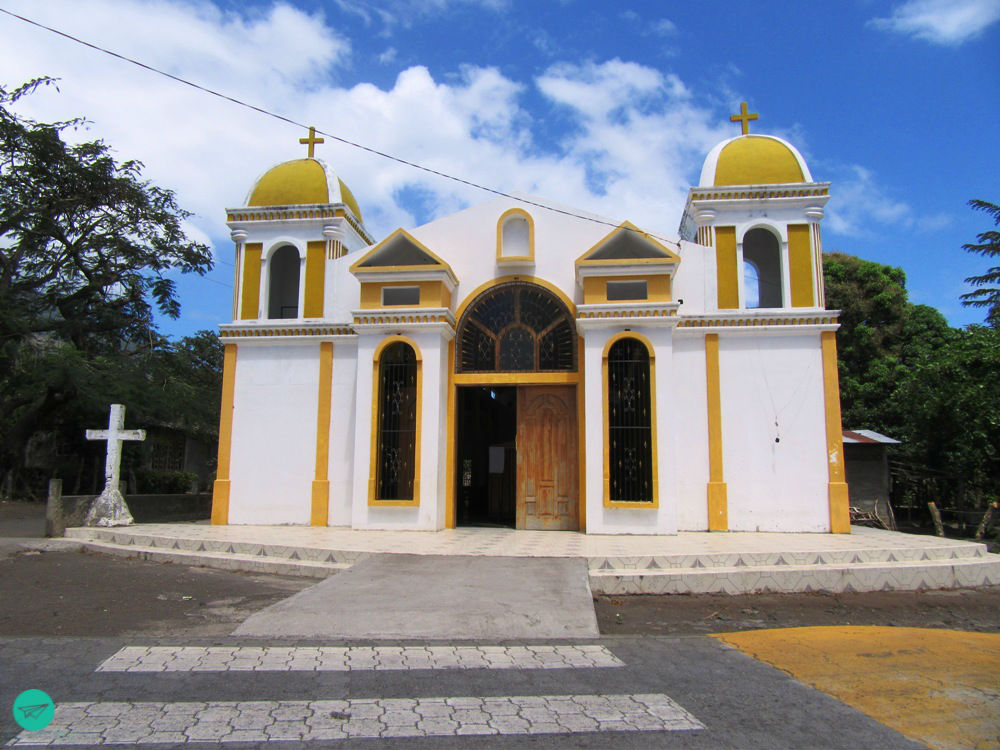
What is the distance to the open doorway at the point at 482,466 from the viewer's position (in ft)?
42.6

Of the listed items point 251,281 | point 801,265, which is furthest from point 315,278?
point 801,265

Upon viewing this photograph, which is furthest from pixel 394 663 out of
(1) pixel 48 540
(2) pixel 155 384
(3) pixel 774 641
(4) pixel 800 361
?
(2) pixel 155 384

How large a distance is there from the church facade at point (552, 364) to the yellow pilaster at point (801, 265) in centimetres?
3

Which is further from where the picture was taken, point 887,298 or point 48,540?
point 887,298

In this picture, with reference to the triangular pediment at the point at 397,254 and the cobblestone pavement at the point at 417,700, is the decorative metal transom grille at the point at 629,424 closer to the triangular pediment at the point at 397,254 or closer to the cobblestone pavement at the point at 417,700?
the triangular pediment at the point at 397,254

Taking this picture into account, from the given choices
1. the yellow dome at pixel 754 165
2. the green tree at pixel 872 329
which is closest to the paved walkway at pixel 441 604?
the yellow dome at pixel 754 165

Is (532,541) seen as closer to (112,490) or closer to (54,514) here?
(112,490)

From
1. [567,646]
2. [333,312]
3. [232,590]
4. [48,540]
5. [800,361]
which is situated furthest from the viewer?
[333,312]

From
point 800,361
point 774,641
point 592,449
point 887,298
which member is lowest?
point 774,641

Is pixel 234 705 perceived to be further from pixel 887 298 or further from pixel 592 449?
pixel 887 298

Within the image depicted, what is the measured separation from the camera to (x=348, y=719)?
146 inches

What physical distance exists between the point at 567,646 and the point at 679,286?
7693 mm

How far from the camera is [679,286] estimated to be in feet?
38.9

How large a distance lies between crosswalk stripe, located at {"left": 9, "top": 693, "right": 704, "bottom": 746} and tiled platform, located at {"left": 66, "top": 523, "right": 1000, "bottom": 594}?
3.97 meters
